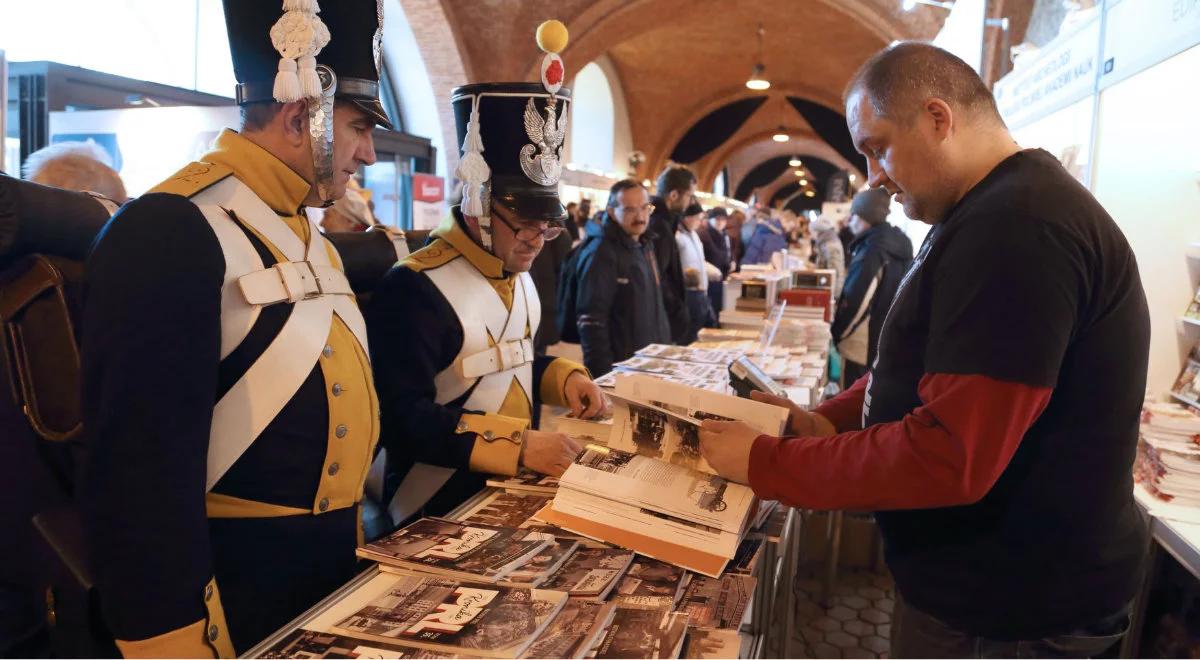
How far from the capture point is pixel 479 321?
73.6 inches

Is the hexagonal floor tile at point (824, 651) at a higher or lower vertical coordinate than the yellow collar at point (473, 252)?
lower

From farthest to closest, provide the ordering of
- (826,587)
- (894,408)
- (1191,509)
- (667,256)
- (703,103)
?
(703,103) < (667,256) < (826,587) < (1191,509) < (894,408)

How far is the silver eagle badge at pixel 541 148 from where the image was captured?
199 centimetres

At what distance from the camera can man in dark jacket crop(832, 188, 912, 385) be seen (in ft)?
17.1

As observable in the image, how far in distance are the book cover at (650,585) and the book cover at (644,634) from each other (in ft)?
0.09

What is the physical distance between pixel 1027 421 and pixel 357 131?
3.94 ft

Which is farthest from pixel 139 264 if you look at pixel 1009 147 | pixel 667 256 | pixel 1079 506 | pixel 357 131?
pixel 667 256

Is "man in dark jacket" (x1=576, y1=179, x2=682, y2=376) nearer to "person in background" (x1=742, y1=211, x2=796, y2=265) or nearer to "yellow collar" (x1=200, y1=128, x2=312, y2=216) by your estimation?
"yellow collar" (x1=200, y1=128, x2=312, y2=216)

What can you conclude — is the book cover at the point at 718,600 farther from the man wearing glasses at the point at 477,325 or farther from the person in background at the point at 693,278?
the person in background at the point at 693,278

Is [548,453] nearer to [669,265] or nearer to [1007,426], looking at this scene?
[1007,426]

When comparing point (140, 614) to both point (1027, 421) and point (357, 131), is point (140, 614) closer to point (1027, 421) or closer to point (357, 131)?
point (357, 131)

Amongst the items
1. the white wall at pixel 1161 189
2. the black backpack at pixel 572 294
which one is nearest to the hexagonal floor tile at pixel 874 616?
the white wall at pixel 1161 189

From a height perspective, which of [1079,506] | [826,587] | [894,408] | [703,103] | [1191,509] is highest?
[703,103]

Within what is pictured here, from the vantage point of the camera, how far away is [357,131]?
1422 mm
